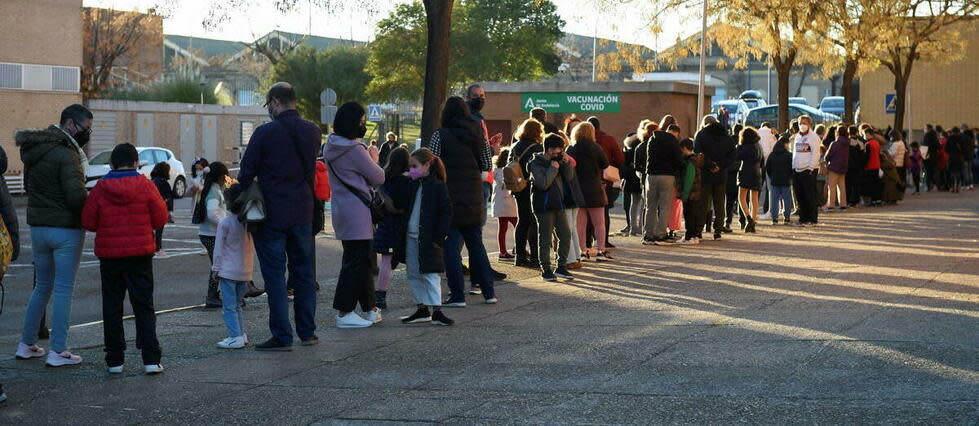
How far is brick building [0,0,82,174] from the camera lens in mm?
38906

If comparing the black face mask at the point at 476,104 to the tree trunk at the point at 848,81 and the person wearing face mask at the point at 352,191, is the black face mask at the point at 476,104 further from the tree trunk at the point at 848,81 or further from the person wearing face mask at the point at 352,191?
the tree trunk at the point at 848,81

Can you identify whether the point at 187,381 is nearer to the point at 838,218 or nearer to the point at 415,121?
the point at 838,218

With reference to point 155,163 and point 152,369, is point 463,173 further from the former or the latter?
point 155,163

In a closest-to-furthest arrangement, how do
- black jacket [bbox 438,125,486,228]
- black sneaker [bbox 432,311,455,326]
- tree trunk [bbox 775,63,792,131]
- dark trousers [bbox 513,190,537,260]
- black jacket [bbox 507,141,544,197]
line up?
black sneaker [bbox 432,311,455,326] < black jacket [bbox 438,125,486,228] < black jacket [bbox 507,141,544,197] < dark trousers [bbox 513,190,537,260] < tree trunk [bbox 775,63,792,131]

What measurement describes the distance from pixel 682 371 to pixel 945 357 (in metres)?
1.65

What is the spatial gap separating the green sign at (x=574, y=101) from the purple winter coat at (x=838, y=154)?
40.9 ft

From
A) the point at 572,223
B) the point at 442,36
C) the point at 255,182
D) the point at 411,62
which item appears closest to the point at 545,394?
the point at 255,182

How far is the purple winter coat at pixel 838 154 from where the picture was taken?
2520cm

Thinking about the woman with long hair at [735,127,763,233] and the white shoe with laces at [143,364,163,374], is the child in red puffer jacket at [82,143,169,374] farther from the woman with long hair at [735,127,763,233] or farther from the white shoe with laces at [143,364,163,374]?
the woman with long hair at [735,127,763,233]

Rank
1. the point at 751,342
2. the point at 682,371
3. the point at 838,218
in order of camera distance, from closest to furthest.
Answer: the point at 682,371 < the point at 751,342 < the point at 838,218

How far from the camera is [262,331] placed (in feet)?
34.3

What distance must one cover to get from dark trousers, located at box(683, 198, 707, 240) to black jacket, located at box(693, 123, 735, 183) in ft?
2.23

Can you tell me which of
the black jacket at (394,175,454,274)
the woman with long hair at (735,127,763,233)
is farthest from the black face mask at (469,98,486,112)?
the woman with long hair at (735,127,763,233)

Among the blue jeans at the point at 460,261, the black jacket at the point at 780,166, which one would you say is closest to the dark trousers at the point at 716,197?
the black jacket at the point at 780,166
